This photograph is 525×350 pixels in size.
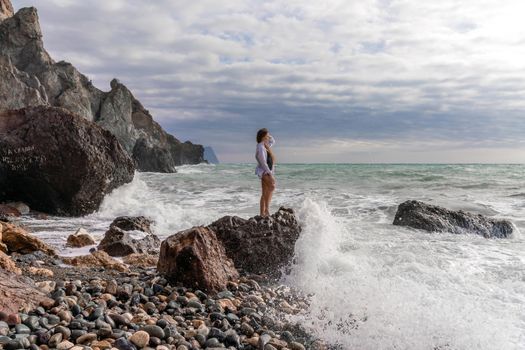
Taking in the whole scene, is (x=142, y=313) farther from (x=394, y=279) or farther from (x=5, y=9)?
(x=5, y=9)

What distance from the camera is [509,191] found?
19.8 meters

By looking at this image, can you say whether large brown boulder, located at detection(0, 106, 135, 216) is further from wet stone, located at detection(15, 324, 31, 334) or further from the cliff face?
the cliff face

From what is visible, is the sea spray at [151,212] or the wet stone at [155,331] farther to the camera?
the sea spray at [151,212]

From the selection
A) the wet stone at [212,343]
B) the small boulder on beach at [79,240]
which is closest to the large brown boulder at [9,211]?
the small boulder on beach at [79,240]

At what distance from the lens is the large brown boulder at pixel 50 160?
11.2 metres

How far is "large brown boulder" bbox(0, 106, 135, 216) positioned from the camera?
1118cm

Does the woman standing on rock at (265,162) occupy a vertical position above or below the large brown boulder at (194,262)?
above

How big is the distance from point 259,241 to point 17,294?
134 inches

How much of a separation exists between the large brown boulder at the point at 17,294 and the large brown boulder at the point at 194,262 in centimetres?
147

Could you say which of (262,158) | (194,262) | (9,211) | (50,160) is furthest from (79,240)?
(50,160)

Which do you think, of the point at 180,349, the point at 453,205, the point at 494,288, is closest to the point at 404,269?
the point at 494,288

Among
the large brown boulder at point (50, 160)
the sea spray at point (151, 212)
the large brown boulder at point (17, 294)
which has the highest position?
the large brown boulder at point (50, 160)

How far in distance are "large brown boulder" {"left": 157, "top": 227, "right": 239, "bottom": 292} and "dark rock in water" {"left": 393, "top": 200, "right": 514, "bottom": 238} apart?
6.17 meters

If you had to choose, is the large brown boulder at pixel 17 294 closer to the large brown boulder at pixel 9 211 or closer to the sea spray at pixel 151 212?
the sea spray at pixel 151 212
